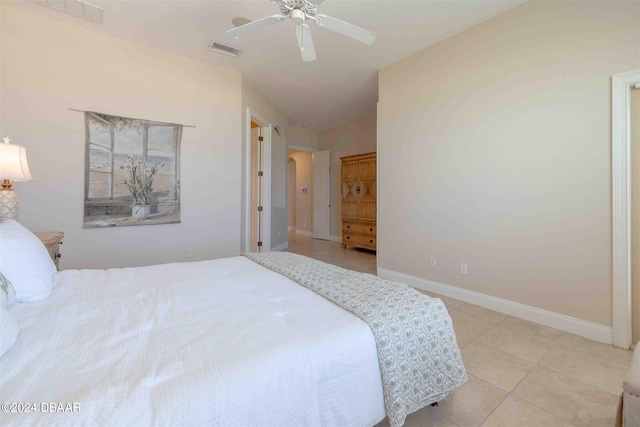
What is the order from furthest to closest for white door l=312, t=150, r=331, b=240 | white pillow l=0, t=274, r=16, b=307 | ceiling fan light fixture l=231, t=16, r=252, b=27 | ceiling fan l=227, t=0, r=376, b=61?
white door l=312, t=150, r=331, b=240 < ceiling fan light fixture l=231, t=16, r=252, b=27 < ceiling fan l=227, t=0, r=376, b=61 < white pillow l=0, t=274, r=16, b=307

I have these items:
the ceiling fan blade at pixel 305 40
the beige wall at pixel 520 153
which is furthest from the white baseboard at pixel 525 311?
the ceiling fan blade at pixel 305 40

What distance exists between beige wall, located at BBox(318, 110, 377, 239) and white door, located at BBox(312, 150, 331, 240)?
0.37 feet

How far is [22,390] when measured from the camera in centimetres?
69

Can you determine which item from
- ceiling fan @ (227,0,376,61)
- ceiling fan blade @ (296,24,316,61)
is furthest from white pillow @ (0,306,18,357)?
ceiling fan blade @ (296,24,316,61)

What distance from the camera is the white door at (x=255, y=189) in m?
4.80

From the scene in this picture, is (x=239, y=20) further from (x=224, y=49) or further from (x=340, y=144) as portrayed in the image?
(x=340, y=144)

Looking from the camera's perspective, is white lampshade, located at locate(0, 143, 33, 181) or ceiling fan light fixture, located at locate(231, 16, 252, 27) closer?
white lampshade, located at locate(0, 143, 33, 181)

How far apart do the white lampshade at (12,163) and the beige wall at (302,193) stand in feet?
20.5

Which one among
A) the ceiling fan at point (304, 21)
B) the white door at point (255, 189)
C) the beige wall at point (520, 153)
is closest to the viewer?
the ceiling fan at point (304, 21)

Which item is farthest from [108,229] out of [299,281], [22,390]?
[22,390]

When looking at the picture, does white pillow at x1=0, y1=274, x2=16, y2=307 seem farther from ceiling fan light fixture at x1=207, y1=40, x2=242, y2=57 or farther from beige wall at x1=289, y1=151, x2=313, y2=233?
beige wall at x1=289, y1=151, x2=313, y2=233

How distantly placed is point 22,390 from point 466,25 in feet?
12.7

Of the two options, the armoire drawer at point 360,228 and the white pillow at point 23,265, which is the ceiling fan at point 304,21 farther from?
the armoire drawer at point 360,228

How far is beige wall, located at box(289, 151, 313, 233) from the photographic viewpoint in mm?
8078
